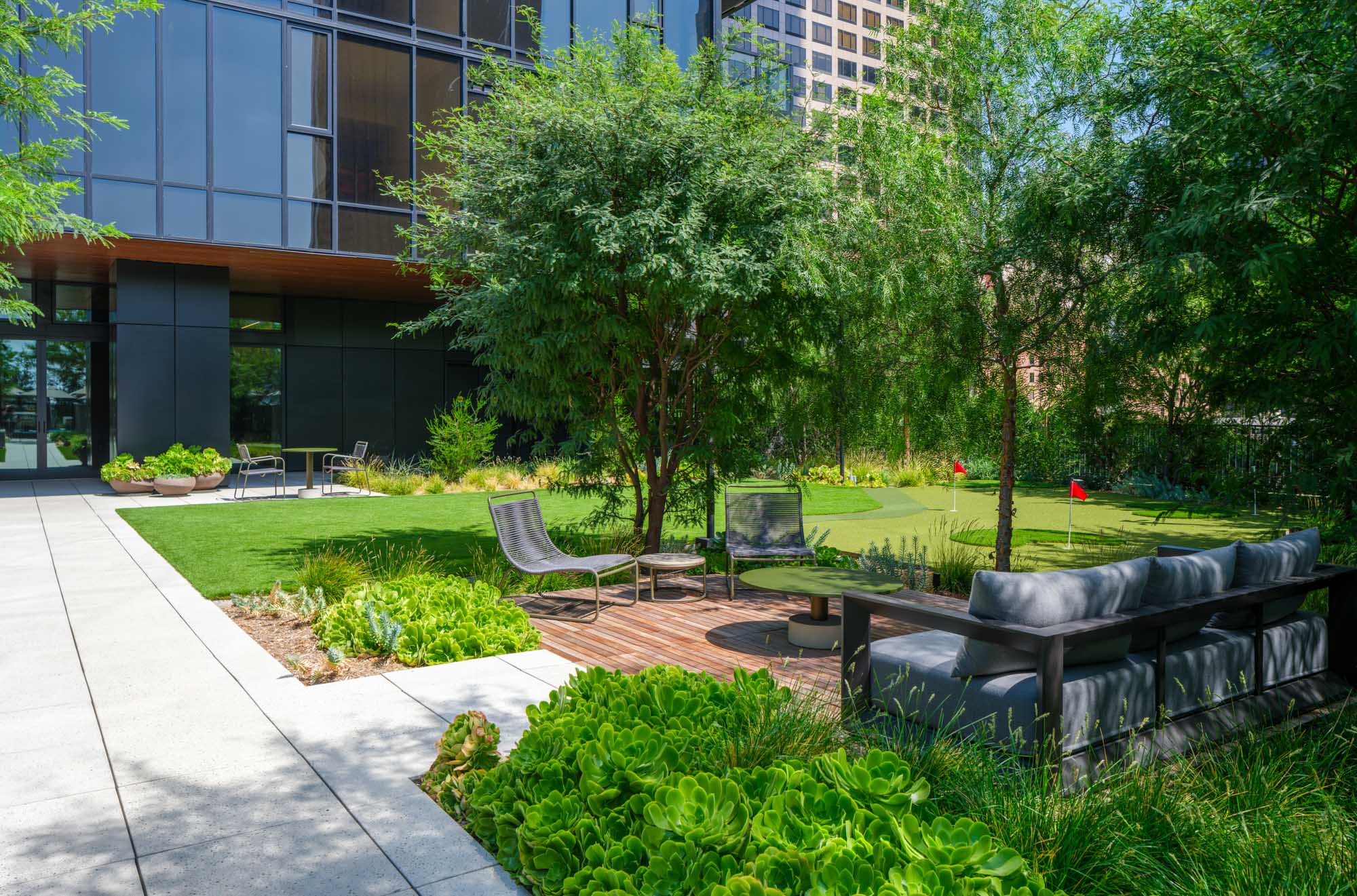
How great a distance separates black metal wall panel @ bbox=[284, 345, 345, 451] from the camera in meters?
21.3

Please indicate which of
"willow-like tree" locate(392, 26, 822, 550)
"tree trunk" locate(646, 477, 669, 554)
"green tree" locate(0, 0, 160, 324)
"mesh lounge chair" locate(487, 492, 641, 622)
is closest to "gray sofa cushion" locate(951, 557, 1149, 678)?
"mesh lounge chair" locate(487, 492, 641, 622)

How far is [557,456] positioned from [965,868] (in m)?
8.44

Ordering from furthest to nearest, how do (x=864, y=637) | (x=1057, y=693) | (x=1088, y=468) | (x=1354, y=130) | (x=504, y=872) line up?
1. (x=1088, y=468)
2. (x=1354, y=130)
3. (x=864, y=637)
4. (x=1057, y=693)
5. (x=504, y=872)

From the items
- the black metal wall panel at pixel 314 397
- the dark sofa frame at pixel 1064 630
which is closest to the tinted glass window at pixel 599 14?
the black metal wall panel at pixel 314 397

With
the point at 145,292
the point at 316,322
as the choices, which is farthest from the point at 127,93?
the point at 316,322

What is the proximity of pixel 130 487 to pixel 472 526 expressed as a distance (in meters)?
7.75

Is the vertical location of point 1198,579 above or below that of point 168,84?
below

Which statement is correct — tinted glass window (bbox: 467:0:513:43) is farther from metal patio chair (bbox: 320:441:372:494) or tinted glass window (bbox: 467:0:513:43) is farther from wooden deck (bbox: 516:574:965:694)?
wooden deck (bbox: 516:574:965:694)

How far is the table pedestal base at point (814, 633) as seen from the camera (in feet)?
19.6

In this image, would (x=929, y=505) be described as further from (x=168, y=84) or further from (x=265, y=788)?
(x=168, y=84)

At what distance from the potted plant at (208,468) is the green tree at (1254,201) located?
52.1 ft

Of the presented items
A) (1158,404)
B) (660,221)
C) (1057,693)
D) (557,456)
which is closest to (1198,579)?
(1057,693)

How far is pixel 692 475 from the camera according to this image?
9.93 metres

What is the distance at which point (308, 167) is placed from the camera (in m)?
15.7
